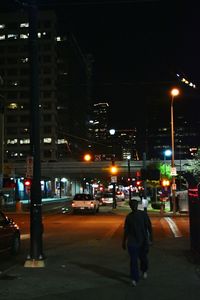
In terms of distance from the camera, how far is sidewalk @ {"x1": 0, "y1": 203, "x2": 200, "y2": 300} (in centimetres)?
977

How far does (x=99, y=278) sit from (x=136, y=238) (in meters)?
1.59

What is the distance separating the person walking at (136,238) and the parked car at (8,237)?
5044 millimetres

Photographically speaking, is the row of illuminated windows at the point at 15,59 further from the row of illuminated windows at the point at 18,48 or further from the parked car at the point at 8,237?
the parked car at the point at 8,237

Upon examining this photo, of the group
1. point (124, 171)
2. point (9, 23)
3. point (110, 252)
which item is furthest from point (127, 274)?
point (9, 23)

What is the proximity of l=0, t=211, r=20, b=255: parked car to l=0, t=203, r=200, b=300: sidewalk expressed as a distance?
873 millimetres

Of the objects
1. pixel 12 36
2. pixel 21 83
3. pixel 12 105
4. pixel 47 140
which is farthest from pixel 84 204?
pixel 12 36

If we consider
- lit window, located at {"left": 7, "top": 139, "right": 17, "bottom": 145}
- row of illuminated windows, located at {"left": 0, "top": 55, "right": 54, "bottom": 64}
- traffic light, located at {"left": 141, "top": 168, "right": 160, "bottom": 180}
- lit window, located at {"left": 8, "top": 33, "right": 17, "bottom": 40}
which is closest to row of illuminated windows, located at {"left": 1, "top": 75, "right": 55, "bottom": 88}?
row of illuminated windows, located at {"left": 0, "top": 55, "right": 54, "bottom": 64}

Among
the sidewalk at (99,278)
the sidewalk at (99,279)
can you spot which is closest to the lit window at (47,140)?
the sidewalk at (99,278)

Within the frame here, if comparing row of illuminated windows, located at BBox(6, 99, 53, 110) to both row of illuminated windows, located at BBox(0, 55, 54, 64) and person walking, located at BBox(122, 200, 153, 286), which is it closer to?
row of illuminated windows, located at BBox(0, 55, 54, 64)

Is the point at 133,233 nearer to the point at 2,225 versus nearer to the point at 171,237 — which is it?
the point at 2,225

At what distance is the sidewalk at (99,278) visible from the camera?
9.77m

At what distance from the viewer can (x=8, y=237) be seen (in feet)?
50.2

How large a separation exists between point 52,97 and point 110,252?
135m

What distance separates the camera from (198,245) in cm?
1442
